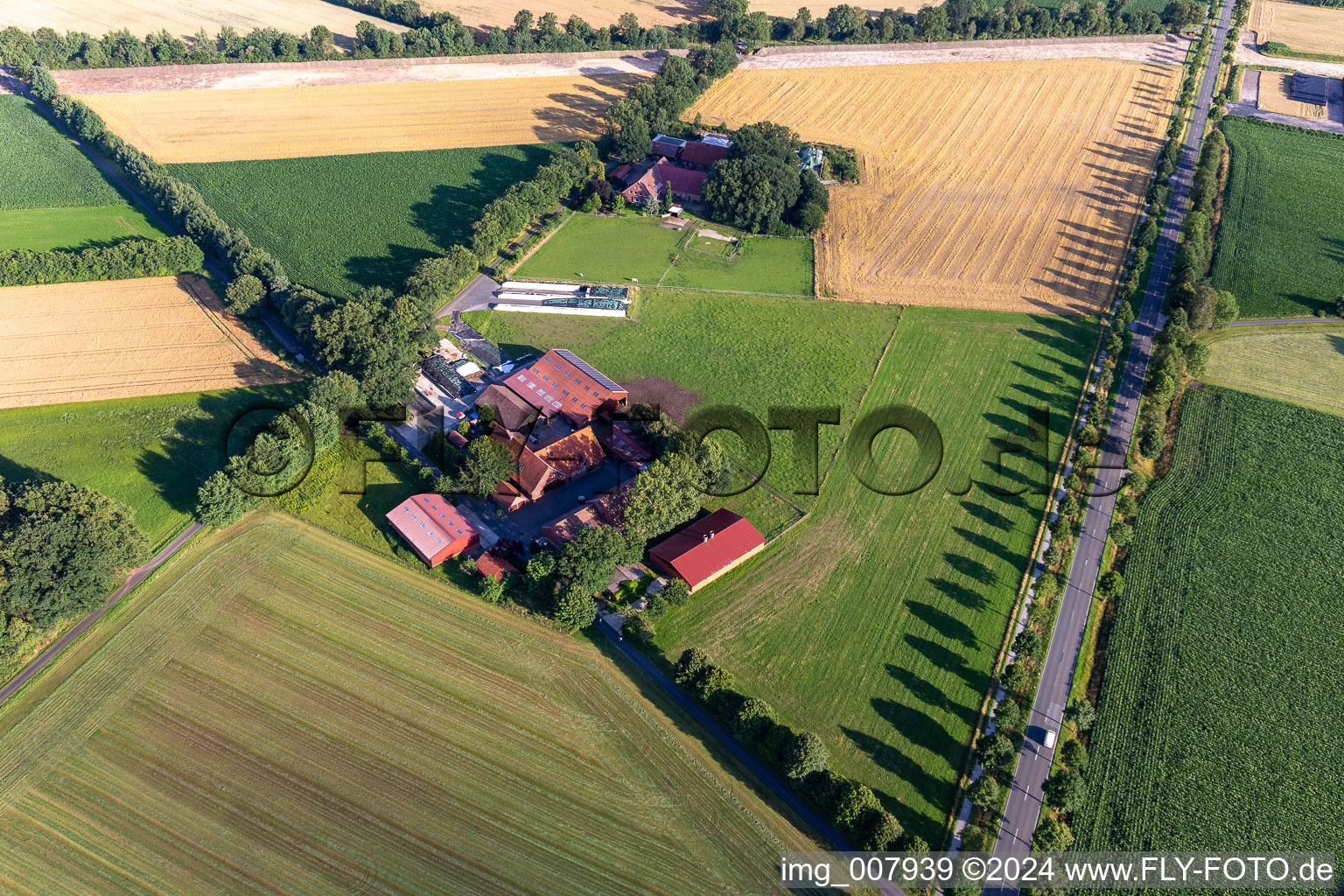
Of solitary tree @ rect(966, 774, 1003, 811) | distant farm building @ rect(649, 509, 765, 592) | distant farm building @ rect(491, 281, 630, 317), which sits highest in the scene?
distant farm building @ rect(491, 281, 630, 317)

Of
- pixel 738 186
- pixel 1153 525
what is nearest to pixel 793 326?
pixel 738 186

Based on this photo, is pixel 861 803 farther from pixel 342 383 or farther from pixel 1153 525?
pixel 342 383

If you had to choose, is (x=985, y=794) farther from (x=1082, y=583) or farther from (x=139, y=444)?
(x=139, y=444)

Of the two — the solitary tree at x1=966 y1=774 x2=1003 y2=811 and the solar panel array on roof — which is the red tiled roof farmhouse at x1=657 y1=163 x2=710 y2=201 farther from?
the solitary tree at x1=966 y1=774 x2=1003 y2=811

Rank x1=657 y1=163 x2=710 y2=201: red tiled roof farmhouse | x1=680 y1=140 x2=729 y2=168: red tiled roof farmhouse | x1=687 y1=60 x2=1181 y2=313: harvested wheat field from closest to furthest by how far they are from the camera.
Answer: x1=687 y1=60 x2=1181 y2=313: harvested wheat field
x1=657 y1=163 x2=710 y2=201: red tiled roof farmhouse
x1=680 y1=140 x2=729 y2=168: red tiled roof farmhouse

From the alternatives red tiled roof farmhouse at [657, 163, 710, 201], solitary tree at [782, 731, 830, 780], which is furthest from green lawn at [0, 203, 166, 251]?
solitary tree at [782, 731, 830, 780]

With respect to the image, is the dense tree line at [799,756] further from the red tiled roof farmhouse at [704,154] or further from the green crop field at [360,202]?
the red tiled roof farmhouse at [704,154]

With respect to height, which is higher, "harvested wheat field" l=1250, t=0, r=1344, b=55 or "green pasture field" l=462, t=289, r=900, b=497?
"harvested wheat field" l=1250, t=0, r=1344, b=55

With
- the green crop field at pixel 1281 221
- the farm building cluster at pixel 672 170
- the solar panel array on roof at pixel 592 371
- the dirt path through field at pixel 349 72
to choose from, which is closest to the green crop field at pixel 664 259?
the farm building cluster at pixel 672 170
